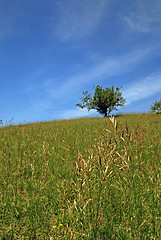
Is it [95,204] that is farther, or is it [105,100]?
[105,100]

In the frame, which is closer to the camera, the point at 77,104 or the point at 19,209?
the point at 19,209

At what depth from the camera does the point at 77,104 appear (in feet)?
130

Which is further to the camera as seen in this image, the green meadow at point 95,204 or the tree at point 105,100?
the tree at point 105,100

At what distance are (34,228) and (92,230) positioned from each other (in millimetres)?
741

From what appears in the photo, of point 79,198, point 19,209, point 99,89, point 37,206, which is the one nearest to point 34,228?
point 37,206

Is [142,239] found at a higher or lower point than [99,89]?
lower

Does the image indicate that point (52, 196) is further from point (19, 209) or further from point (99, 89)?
point (99, 89)

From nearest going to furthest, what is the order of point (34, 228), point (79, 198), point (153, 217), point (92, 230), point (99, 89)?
point (79, 198), point (92, 230), point (153, 217), point (34, 228), point (99, 89)

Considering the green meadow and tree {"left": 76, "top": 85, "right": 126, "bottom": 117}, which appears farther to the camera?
tree {"left": 76, "top": 85, "right": 126, "bottom": 117}

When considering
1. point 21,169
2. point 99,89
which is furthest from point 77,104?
point 21,169

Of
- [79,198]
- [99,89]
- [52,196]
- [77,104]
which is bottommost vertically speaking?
[52,196]

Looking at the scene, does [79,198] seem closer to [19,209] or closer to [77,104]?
[19,209]

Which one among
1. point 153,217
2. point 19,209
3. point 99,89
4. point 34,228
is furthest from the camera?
point 99,89

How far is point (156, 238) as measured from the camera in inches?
64.1
